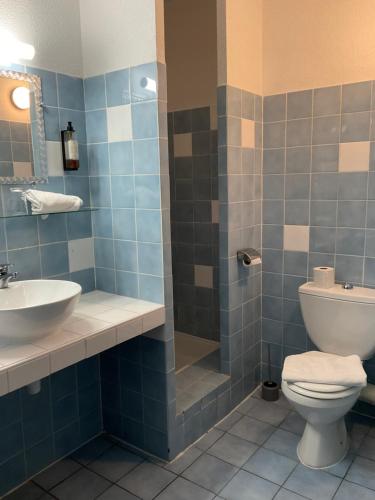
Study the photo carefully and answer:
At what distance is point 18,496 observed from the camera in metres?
1.89

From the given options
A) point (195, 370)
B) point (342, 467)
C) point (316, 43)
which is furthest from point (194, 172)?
point (342, 467)

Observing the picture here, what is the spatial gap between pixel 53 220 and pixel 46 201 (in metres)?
0.25

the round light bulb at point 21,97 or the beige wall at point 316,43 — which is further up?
the beige wall at point 316,43

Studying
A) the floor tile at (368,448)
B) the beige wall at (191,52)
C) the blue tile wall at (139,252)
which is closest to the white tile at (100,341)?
the blue tile wall at (139,252)

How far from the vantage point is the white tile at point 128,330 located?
1763mm

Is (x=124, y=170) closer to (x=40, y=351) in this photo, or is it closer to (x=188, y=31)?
(x=40, y=351)

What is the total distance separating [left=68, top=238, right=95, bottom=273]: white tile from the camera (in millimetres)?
2129

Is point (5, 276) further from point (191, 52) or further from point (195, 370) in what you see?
point (191, 52)

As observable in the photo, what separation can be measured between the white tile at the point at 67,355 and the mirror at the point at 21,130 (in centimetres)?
76

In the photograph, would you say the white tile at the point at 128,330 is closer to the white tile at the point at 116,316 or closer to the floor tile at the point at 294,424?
the white tile at the point at 116,316

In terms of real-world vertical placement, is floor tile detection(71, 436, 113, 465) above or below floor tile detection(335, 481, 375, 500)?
below

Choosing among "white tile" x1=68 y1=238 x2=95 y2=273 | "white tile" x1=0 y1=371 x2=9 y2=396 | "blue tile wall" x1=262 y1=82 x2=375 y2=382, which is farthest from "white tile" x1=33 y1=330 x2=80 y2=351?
"blue tile wall" x1=262 y1=82 x2=375 y2=382

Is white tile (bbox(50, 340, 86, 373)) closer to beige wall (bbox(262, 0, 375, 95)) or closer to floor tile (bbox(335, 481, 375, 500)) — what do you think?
floor tile (bbox(335, 481, 375, 500))

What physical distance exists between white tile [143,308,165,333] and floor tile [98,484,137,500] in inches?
28.7
